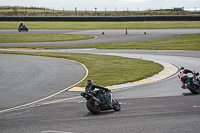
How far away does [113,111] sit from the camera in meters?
12.8

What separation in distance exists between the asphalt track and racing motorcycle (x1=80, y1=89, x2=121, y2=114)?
0.22m

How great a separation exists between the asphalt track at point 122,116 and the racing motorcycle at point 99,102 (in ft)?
0.73

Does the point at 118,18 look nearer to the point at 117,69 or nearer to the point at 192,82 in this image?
the point at 117,69

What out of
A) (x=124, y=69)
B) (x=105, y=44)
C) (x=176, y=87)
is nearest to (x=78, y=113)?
(x=176, y=87)

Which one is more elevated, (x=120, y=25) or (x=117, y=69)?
(x=120, y=25)

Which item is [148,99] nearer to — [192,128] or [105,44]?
[192,128]

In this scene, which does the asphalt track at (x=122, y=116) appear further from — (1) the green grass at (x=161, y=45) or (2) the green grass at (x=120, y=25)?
(2) the green grass at (x=120, y=25)

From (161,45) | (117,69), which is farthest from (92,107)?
(161,45)

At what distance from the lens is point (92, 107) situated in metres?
12.0

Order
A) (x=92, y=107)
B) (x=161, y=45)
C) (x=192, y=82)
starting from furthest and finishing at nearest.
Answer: (x=161, y=45)
(x=192, y=82)
(x=92, y=107)

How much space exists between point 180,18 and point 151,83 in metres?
55.4

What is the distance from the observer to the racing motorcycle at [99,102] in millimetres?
12062

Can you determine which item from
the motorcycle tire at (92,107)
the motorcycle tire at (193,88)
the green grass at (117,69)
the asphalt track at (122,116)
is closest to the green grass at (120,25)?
the green grass at (117,69)

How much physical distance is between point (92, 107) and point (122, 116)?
1.12m
